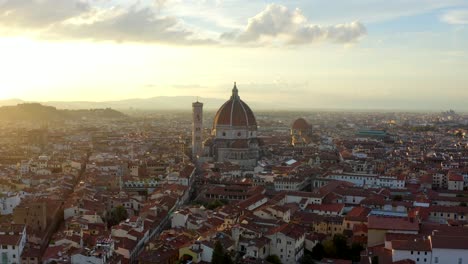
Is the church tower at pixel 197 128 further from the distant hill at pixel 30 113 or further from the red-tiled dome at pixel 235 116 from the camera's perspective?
the distant hill at pixel 30 113

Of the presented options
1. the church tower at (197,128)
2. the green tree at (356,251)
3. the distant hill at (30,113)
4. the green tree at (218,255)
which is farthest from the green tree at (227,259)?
the distant hill at (30,113)

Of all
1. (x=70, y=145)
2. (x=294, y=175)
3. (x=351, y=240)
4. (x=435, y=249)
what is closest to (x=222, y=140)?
(x=294, y=175)

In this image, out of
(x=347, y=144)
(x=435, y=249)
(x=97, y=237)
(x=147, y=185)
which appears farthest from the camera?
(x=347, y=144)

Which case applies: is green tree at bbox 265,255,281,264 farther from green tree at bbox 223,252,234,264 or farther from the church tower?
the church tower

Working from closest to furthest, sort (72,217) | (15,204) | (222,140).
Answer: (72,217) < (15,204) < (222,140)

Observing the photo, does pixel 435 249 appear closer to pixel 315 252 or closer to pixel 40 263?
pixel 315 252

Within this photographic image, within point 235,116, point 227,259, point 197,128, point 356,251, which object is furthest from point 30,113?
point 227,259

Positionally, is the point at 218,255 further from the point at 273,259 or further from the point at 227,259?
the point at 273,259
